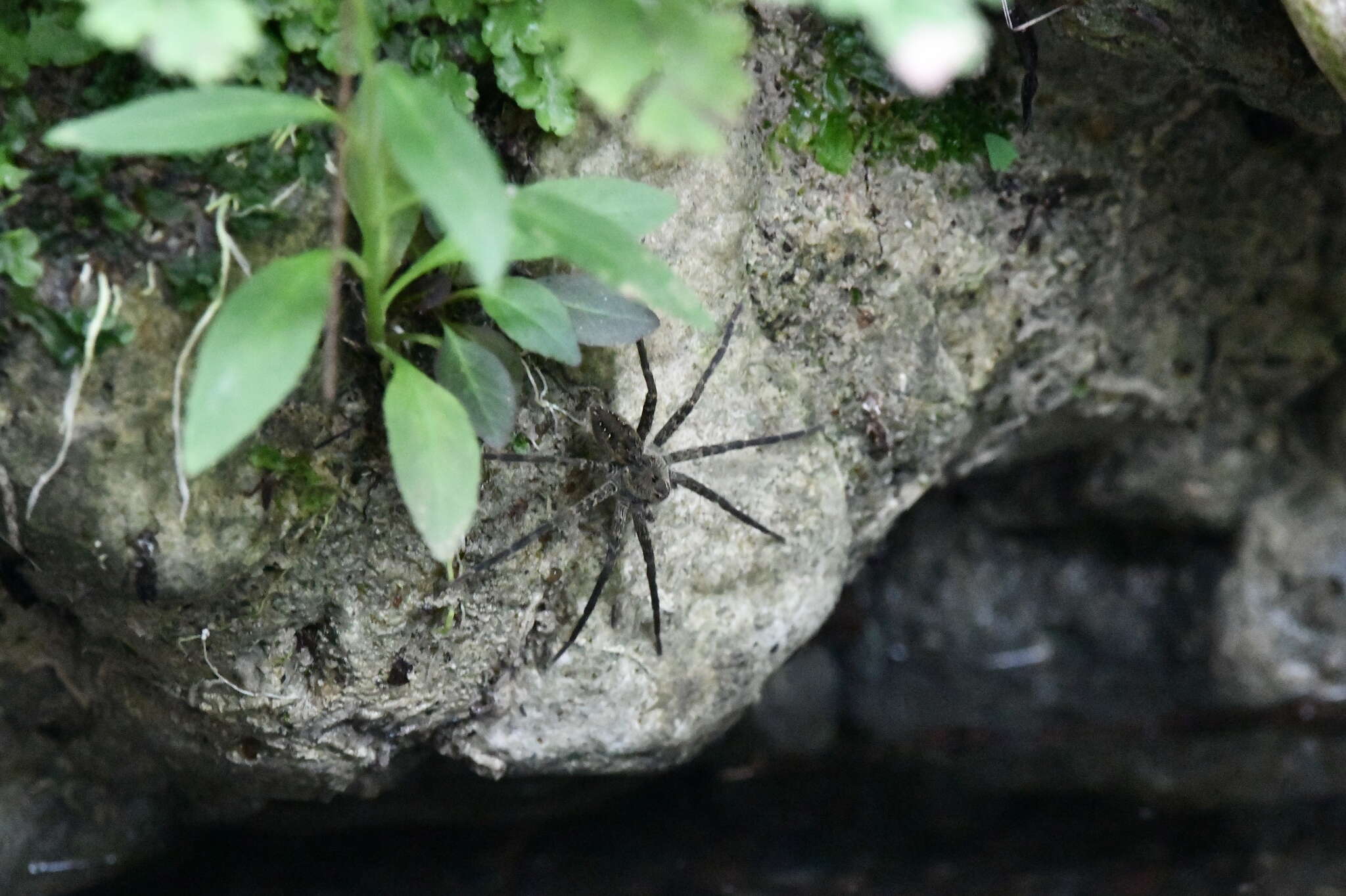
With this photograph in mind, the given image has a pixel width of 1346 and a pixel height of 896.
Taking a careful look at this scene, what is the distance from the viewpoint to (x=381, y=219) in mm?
1485

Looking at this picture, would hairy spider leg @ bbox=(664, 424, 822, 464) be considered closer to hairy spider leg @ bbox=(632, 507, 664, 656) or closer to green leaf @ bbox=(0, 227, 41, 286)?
hairy spider leg @ bbox=(632, 507, 664, 656)

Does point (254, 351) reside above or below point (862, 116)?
below

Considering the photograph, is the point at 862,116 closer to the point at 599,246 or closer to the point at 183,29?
the point at 599,246

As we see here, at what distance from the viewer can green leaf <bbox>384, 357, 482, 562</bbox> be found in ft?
4.78

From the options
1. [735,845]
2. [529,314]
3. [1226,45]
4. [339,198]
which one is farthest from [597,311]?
[735,845]

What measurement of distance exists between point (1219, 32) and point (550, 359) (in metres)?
1.29

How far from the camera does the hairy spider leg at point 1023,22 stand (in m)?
Result: 1.92

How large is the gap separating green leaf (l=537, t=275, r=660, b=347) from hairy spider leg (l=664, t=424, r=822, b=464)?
33 centimetres

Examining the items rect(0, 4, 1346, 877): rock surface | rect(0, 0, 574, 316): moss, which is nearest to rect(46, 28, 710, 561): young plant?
rect(0, 0, 574, 316): moss

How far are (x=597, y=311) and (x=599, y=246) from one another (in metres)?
0.37

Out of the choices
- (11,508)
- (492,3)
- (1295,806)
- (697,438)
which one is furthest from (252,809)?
(1295,806)

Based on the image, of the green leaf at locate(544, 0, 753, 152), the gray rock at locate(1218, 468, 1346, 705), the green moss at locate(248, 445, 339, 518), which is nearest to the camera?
the green leaf at locate(544, 0, 753, 152)

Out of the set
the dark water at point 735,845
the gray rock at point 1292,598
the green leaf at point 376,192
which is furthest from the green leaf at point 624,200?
the gray rock at point 1292,598

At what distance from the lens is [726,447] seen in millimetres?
2102
